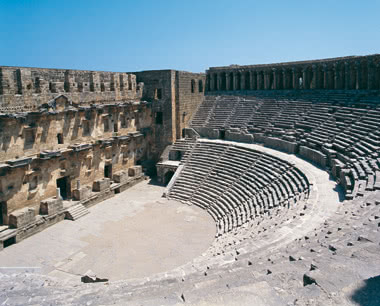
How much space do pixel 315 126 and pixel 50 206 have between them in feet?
56.5

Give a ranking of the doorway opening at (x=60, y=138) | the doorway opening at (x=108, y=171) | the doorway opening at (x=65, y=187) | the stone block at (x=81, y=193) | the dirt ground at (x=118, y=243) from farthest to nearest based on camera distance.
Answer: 1. the doorway opening at (x=108, y=171)
2. the doorway opening at (x=65, y=187)
3. the stone block at (x=81, y=193)
4. the doorway opening at (x=60, y=138)
5. the dirt ground at (x=118, y=243)

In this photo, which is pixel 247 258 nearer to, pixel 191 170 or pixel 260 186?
pixel 260 186

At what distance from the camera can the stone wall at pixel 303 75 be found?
24062 mm

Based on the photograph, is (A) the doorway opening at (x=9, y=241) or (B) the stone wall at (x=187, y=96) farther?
(B) the stone wall at (x=187, y=96)

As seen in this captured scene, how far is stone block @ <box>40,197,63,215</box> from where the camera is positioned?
19.3 metres

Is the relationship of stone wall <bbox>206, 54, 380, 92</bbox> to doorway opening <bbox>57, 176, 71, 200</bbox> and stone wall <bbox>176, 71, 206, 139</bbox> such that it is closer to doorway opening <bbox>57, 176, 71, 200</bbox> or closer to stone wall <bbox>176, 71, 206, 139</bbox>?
stone wall <bbox>176, 71, 206, 139</bbox>

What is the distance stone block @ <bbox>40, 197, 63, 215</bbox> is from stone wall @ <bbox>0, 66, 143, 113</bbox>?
16.7 feet

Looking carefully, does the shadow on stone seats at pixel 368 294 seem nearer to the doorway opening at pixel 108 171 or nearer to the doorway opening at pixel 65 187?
the doorway opening at pixel 65 187

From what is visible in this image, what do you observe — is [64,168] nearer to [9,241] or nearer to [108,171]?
[108,171]

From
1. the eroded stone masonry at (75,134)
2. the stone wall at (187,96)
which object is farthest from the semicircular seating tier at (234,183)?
the eroded stone masonry at (75,134)

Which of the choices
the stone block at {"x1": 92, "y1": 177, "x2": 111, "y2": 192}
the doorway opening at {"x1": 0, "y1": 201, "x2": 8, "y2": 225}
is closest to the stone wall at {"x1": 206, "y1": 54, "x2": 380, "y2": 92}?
the stone block at {"x1": 92, "y1": 177, "x2": 111, "y2": 192}

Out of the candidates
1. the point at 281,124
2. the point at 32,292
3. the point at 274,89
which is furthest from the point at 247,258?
the point at 274,89

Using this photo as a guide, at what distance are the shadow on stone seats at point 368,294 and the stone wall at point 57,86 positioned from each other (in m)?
17.2


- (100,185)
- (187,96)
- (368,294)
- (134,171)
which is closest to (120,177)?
(134,171)
